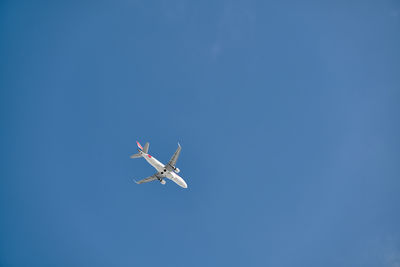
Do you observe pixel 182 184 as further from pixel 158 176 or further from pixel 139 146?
pixel 139 146

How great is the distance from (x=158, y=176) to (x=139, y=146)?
30.5 ft

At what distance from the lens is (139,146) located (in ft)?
→ 212

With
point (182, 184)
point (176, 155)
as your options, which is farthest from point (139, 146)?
point (182, 184)

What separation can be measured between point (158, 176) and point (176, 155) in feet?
30.7

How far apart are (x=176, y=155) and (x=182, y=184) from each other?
9.00 metres

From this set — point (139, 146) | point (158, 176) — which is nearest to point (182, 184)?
point (158, 176)

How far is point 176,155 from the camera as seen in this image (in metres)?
63.0

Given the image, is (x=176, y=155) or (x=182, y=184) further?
(x=182, y=184)

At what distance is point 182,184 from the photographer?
68062mm

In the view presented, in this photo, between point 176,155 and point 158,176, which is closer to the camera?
point 176,155

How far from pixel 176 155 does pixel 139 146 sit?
901 centimetres

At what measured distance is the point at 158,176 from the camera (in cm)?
6875

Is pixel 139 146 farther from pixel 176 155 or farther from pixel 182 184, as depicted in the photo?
pixel 182 184
